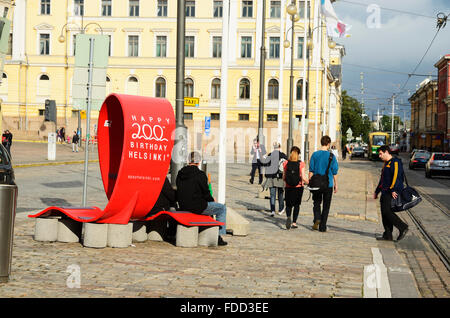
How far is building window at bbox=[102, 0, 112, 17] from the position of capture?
226 ft

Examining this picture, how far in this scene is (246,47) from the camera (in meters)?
67.2

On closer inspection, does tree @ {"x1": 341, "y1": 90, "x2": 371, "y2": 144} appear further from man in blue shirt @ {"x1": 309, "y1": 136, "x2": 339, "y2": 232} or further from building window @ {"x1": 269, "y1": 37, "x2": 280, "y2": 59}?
man in blue shirt @ {"x1": 309, "y1": 136, "x2": 339, "y2": 232}

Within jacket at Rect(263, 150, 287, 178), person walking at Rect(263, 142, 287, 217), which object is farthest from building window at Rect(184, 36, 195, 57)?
person walking at Rect(263, 142, 287, 217)

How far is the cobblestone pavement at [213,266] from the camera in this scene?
283 inches

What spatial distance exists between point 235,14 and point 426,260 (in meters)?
58.0

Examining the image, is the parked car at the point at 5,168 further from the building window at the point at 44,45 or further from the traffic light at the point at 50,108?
the building window at the point at 44,45

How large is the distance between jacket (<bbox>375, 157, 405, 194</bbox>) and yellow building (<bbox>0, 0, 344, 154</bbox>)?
53793mm

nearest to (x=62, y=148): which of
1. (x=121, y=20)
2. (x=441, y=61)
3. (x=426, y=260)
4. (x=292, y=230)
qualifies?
(x=121, y=20)

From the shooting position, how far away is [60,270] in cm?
811

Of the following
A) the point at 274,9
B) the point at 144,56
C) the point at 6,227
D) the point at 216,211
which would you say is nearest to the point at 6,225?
the point at 6,227

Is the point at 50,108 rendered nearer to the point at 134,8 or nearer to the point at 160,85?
the point at 160,85

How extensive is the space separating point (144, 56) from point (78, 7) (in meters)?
8.29

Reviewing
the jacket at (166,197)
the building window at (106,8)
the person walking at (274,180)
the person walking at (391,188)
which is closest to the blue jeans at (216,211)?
the jacket at (166,197)
